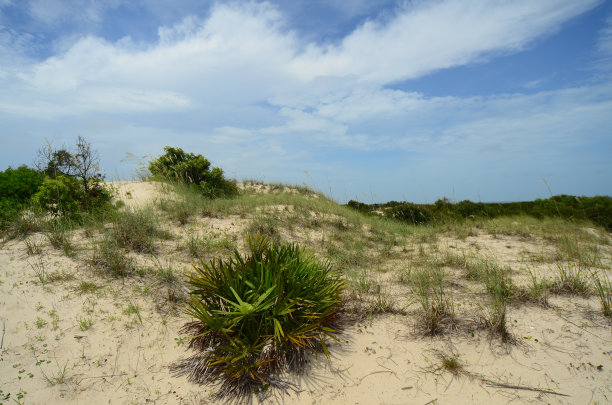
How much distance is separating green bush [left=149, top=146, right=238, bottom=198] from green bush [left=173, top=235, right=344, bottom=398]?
31.2 ft

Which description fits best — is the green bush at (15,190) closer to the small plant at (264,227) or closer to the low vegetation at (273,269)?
the low vegetation at (273,269)

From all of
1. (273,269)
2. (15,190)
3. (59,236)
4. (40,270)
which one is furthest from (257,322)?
(15,190)

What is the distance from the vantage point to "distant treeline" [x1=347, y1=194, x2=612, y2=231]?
12539mm

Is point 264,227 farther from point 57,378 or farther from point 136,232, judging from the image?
point 57,378

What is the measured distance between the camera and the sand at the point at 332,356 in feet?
10.7

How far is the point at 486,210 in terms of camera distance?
15180mm

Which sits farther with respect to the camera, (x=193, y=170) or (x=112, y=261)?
(x=193, y=170)

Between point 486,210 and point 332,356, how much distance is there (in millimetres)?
14279

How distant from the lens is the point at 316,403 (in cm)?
320

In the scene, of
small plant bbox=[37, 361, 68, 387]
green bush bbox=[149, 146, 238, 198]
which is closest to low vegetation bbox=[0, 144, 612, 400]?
small plant bbox=[37, 361, 68, 387]

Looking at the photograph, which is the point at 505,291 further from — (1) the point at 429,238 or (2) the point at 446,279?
(1) the point at 429,238

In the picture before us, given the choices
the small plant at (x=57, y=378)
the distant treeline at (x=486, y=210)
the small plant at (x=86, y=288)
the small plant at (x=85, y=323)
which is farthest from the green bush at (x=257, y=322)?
the distant treeline at (x=486, y=210)

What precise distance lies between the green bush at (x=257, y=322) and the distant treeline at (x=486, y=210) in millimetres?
8653

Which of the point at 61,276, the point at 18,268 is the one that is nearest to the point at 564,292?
→ the point at 61,276
